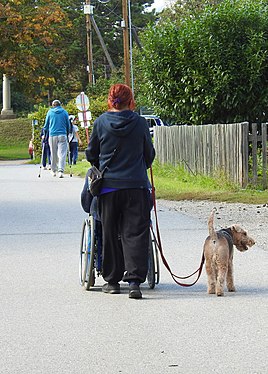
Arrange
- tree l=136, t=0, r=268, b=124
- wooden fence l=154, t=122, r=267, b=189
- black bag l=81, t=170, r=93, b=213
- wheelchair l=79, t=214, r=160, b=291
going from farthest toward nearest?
1. tree l=136, t=0, r=268, b=124
2. wooden fence l=154, t=122, r=267, b=189
3. black bag l=81, t=170, r=93, b=213
4. wheelchair l=79, t=214, r=160, b=291

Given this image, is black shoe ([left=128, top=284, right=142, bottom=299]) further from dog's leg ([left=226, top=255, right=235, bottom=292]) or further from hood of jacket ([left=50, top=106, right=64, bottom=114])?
Answer: hood of jacket ([left=50, top=106, right=64, bottom=114])

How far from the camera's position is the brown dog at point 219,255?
28.7 feet

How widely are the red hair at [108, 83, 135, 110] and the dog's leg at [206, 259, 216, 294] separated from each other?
1.47 m

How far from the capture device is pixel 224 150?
21.3m

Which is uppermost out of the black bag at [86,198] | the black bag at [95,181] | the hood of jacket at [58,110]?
the hood of jacket at [58,110]

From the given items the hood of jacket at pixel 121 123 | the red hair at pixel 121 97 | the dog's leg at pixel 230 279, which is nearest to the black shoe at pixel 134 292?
the dog's leg at pixel 230 279

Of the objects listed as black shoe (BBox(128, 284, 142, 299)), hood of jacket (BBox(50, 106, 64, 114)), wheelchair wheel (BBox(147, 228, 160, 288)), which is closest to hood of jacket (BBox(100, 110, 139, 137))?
wheelchair wheel (BBox(147, 228, 160, 288))

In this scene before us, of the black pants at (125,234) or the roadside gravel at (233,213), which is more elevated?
the black pants at (125,234)

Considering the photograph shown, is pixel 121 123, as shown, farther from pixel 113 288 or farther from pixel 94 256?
pixel 113 288

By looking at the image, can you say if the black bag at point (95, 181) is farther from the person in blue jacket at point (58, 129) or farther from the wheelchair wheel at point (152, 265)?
the person in blue jacket at point (58, 129)

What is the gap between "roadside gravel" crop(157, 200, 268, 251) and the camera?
44.7ft

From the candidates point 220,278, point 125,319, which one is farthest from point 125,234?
point 125,319

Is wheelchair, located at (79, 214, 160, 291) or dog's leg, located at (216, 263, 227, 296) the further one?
wheelchair, located at (79, 214, 160, 291)

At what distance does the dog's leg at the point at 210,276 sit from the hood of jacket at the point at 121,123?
4.23ft
